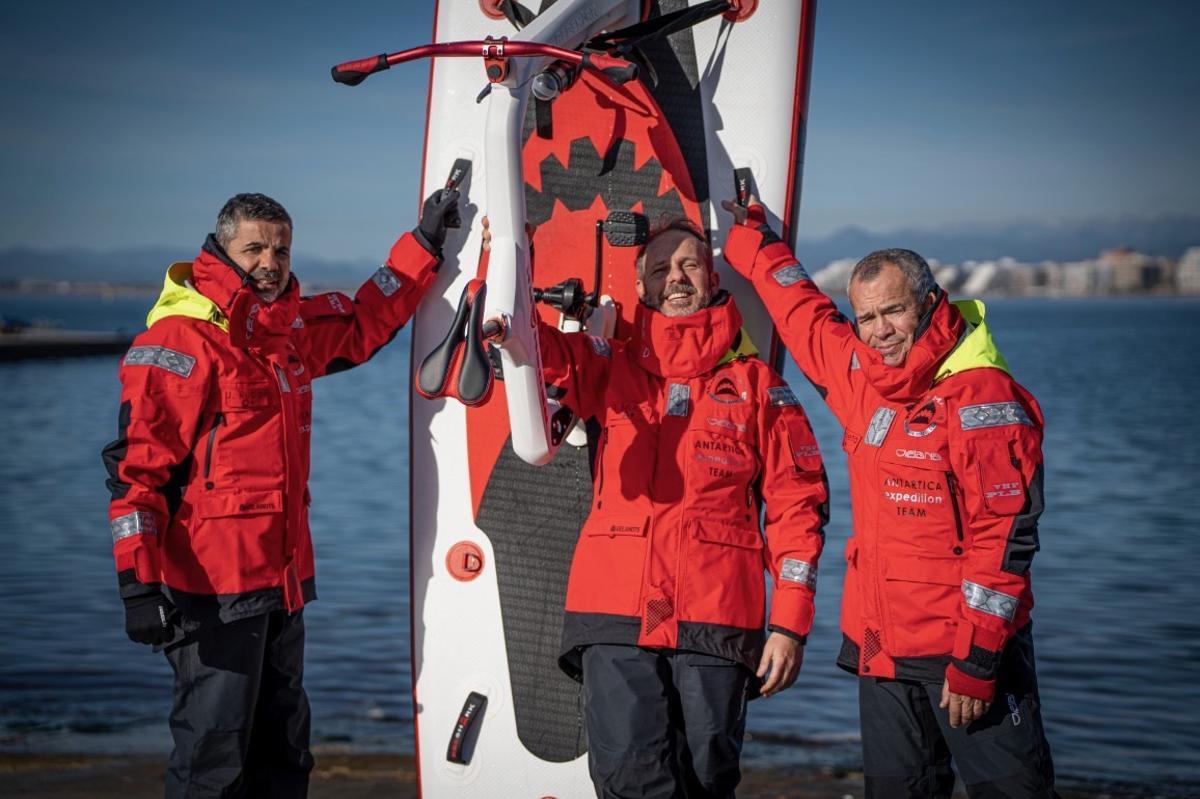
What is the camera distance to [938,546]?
8.66 ft

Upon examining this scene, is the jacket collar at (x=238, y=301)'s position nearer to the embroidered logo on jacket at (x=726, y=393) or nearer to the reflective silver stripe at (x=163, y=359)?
the reflective silver stripe at (x=163, y=359)

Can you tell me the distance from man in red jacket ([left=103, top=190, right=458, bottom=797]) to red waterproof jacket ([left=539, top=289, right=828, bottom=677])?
A: 641 mm

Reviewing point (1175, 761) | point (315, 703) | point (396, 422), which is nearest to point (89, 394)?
point (396, 422)

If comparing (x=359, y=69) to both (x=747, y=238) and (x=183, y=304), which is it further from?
(x=747, y=238)

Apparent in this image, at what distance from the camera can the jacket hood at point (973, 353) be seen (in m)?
2.64

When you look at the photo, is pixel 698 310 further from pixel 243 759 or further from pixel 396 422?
pixel 396 422

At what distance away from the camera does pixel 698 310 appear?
116 inches

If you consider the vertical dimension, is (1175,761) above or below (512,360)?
below

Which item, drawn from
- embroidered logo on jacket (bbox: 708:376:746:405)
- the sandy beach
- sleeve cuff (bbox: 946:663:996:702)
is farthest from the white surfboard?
sleeve cuff (bbox: 946:663:996:702)

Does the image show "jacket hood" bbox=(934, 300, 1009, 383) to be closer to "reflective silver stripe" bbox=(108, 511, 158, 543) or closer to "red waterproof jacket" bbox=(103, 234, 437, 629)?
"red waterproof jacket" bbox=(103, 234, 437, 629)

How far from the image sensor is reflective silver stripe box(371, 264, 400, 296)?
3.44m

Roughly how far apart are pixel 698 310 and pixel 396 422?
20951mm

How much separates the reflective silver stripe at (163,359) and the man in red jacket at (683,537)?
0.78m

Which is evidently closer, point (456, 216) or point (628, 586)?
point (628, 586)
